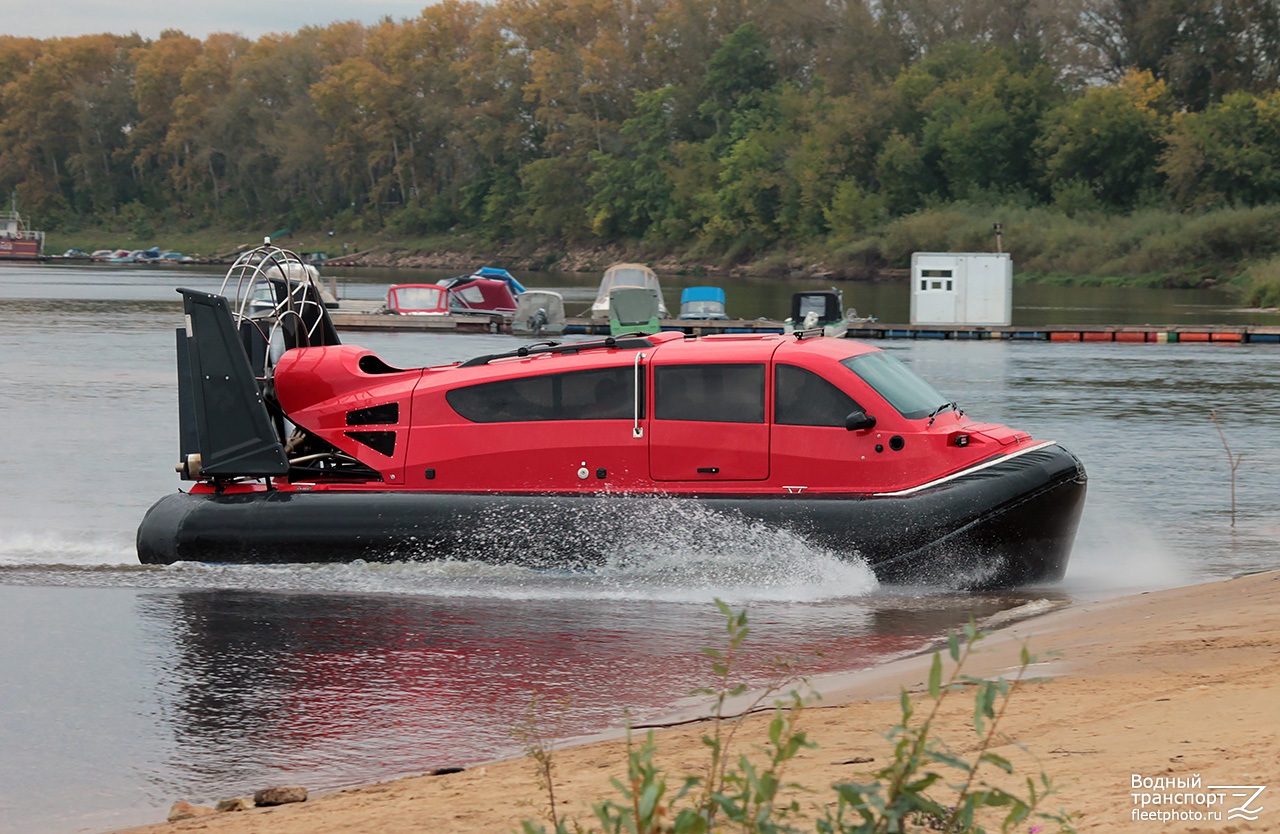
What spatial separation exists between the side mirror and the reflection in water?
1123mm

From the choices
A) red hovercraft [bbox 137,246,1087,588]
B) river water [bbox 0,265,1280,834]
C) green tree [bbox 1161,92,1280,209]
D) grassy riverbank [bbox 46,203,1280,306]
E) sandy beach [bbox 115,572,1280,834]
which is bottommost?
river water [bbox 0,265,1280,834]

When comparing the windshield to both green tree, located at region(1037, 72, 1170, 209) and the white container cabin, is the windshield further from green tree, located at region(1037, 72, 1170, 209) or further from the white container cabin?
green tree, located at region(1037, 72, 1170, 209)

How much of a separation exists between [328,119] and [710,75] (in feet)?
135

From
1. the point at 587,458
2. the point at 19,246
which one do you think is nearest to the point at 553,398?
the point at 587,458

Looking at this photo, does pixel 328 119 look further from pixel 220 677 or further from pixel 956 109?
pixel 220 677

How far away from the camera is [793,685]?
7.94 m

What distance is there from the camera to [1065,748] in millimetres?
5668

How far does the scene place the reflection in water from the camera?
7.00m

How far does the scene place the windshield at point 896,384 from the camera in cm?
1017

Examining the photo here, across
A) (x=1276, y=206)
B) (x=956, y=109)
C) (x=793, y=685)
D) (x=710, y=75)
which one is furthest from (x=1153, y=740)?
(x=710, y=75)

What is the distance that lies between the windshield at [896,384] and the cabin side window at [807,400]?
226 mm

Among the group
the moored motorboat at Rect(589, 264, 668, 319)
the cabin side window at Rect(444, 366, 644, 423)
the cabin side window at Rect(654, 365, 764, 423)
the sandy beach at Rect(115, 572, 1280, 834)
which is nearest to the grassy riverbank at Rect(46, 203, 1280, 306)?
the moored motorboat at Rect(589, 264, 668, 319)

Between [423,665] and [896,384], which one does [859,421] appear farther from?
[423,665]

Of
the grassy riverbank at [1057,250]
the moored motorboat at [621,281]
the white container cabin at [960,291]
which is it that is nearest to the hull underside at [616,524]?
the white container cabin at [960,291]
